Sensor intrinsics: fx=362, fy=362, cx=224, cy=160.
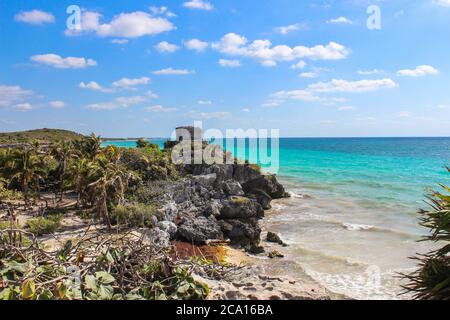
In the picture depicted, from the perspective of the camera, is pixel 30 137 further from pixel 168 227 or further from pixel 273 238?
pixel 273 238

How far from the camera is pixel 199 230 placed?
82.5 feet

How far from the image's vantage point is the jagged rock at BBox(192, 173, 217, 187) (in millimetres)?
37656

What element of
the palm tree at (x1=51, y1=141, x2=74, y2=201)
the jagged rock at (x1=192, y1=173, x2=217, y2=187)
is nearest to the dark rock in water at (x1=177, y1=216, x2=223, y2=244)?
the jagged rock at (x1=192, y1=173, x2=217, y2=187)

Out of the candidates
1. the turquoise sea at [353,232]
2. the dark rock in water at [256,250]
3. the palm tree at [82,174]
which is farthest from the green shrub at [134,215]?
the turquoise sea at [353,232]

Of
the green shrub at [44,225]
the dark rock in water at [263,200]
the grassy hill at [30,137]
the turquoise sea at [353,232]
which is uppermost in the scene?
the grassy hill at [30,137]

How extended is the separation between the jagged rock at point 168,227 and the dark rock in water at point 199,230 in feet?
1.19

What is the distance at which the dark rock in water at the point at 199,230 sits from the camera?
24.5 metres

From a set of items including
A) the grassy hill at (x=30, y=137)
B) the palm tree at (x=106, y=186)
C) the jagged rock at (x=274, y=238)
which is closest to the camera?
the palm tree at (x=106, y=186)

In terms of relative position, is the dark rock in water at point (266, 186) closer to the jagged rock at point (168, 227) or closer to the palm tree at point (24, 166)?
the jagged rock at point (168, 227)

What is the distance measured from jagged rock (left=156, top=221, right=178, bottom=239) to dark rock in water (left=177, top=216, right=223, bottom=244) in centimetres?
36

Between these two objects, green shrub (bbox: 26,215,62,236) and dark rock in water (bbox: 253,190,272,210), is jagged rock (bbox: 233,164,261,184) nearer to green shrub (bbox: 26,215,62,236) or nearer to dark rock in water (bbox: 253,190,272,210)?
dark rock in water (bbox: 253,190,272,210)

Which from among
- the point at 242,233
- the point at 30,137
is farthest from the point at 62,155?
the point at 30,137
